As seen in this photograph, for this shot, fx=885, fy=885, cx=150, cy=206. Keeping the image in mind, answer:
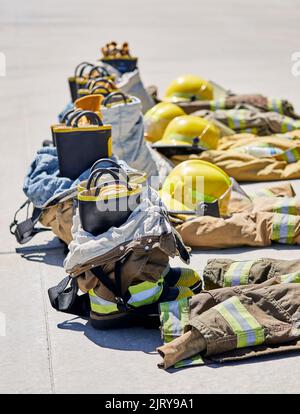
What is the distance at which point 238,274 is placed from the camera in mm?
4766

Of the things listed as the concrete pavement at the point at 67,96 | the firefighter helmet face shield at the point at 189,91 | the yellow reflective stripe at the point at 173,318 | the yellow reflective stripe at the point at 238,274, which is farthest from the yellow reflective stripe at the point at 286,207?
the firefighter helmet face shield at the point at 189,91

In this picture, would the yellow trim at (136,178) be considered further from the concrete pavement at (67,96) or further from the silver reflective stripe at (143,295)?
the concrete pavement at (67,96)

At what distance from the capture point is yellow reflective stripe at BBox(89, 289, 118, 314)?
454cm

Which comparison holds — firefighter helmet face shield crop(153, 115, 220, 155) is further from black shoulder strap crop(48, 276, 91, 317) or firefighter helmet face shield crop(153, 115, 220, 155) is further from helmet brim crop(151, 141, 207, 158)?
black shoulder strap crop(48, 276, 91, 317)

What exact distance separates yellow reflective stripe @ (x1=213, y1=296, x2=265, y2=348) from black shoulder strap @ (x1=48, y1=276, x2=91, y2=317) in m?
0.89

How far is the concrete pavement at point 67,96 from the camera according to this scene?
405 cm

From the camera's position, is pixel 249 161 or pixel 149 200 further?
pixel 249 161

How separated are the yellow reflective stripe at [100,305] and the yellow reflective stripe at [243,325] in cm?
58

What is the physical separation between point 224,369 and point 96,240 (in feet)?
3.20

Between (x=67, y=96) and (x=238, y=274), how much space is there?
343 inches

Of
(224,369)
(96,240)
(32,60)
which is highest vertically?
(96,240)

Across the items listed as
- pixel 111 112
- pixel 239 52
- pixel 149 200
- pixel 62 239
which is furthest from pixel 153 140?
pixel 239 52

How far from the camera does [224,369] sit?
4.06m

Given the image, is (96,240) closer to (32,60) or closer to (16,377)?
(16,377)
